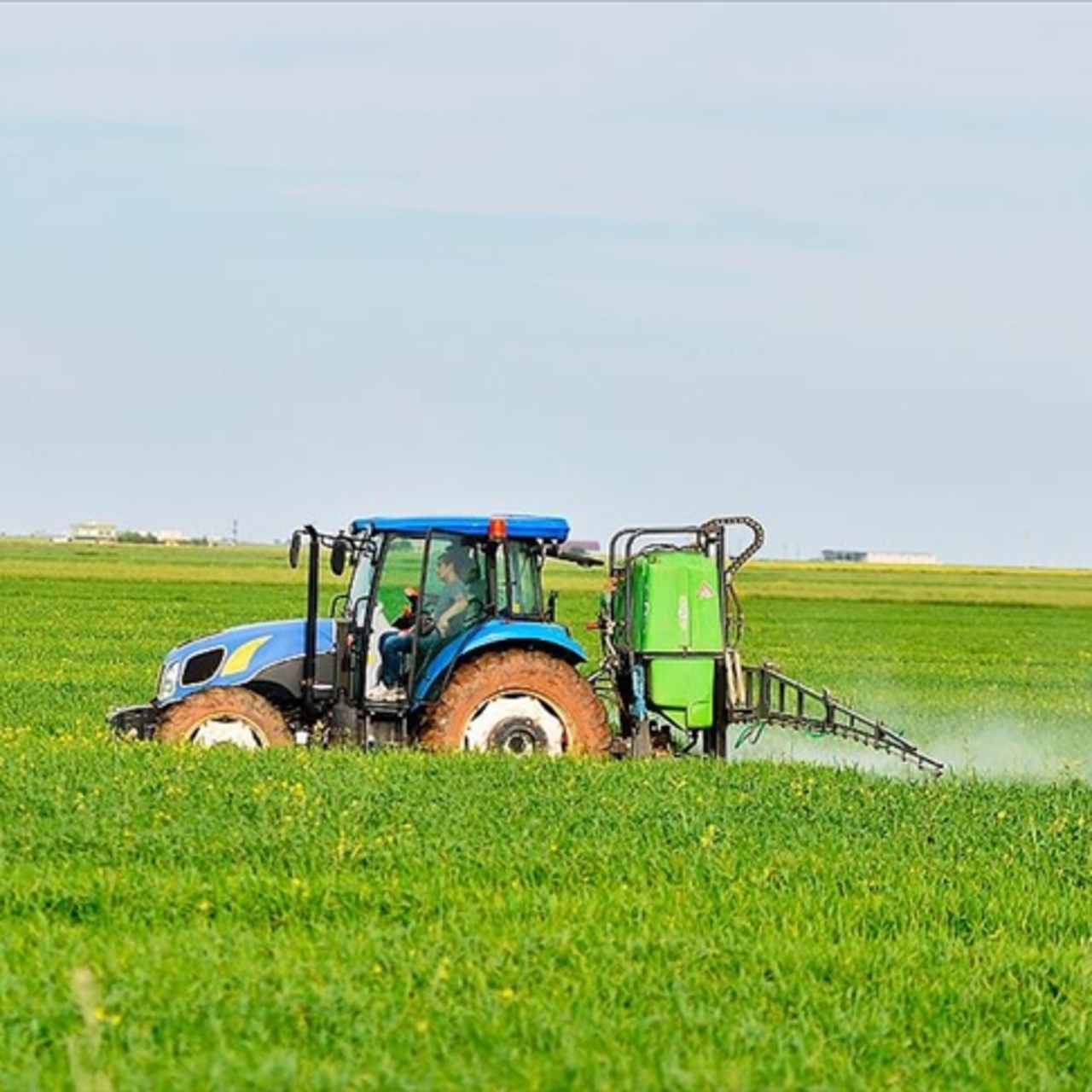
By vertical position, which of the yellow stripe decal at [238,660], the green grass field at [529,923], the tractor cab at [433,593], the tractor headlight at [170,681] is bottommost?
the green grass field at [529,923]

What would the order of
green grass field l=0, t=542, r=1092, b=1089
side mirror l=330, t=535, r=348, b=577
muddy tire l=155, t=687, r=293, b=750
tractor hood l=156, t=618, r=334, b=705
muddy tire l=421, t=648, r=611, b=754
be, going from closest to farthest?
green grass field l=0, t=542, r=1092, b=1089 < side mirror l=330, t=535, r=348, b=577 < muddy tire l=421, t=648, r=611, b=754 < muddy tire l=155, t=687, r=293, b=750 < tractor hood l=156, t=618, r=334, b=705

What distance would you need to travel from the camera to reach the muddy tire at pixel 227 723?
16.3 metres

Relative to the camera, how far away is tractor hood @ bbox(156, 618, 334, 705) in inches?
671

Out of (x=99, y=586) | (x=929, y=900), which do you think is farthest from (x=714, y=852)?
(x=99, y=586)

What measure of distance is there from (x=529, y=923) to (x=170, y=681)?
7872 mm

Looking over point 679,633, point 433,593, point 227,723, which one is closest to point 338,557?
point 433,593

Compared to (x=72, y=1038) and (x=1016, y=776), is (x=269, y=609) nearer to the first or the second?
(x=1016, y=776)

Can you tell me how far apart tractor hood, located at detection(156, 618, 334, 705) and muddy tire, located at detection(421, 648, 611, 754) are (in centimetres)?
152

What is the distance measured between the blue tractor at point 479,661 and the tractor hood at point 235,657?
0.02 meters

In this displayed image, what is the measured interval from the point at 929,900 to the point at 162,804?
458 cm

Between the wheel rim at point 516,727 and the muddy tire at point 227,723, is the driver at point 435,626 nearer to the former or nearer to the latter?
the wheel rim at point 516,727

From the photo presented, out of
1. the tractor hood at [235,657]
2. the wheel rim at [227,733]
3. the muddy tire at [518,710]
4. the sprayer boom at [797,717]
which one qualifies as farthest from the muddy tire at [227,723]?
the sprayer boom at [797,717]

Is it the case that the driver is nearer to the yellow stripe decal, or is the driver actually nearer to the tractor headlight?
the yellow stripe decal

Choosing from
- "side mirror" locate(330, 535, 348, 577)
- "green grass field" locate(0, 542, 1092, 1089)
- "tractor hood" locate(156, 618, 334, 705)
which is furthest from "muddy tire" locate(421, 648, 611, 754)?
"tractor hood" locate(156, 618, 334, 705)
